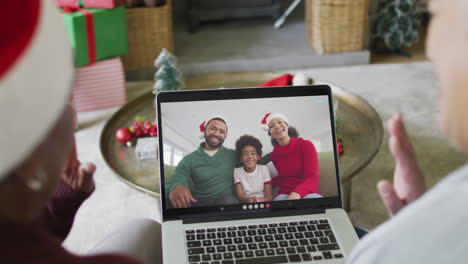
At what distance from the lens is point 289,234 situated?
3.35ft

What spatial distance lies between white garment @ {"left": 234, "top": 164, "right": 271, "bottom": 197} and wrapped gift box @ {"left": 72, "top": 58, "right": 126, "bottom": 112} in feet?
6.20

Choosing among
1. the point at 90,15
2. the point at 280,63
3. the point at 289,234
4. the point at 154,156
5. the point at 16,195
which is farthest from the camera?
the point at 280,63

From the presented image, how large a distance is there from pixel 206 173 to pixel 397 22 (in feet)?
8.44

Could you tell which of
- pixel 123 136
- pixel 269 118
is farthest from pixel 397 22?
pixel 269 118

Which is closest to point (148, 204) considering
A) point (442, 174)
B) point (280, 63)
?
point (442, 174)

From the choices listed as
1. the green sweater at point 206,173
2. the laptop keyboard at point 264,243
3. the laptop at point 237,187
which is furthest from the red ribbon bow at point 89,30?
the laptop keyboard at point 264,243

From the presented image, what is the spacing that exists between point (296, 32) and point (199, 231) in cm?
293

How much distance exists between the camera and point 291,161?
1.12 metres

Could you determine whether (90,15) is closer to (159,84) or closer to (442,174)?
(159,84)

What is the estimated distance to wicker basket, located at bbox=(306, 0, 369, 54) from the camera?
3.18 meters

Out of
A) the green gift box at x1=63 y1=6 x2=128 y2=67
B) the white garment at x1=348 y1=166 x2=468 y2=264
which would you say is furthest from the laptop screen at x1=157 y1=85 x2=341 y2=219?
the green gift box at x1=63 y1=6 x2=128 y2=67

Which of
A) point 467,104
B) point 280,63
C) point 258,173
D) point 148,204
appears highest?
point 467,104

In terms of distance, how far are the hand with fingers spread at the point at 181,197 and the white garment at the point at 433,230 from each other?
614 millimetres

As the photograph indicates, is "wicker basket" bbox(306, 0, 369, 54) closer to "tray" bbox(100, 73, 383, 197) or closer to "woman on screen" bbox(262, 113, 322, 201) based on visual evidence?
"tray" bbox(100, 73, 383, 197)
